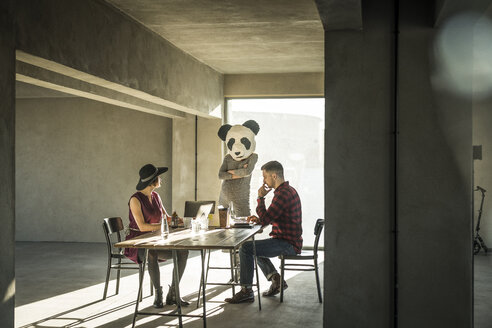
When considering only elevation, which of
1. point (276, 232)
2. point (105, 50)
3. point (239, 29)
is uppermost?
point (239, 29)

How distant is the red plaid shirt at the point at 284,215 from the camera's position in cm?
587

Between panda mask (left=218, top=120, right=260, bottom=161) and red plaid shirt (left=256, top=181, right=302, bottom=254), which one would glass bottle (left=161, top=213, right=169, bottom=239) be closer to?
red plaid shirt (left=256, top=181, right=302, bottom=254)

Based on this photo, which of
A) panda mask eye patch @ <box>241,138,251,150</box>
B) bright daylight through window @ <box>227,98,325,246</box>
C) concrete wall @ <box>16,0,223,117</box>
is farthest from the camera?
bright daylight through window @ <box>227,98,325,246</box>

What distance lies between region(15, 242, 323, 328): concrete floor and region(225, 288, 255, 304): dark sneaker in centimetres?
7

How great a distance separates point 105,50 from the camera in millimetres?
5766

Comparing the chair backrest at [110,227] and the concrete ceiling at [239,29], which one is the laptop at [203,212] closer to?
the chair backrest at [110,227]

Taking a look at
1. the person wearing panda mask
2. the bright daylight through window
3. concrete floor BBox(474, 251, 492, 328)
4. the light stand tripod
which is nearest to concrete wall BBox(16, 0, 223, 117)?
the person wearing panda mask

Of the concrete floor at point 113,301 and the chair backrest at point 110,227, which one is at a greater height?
the chair backrest at point 110,227

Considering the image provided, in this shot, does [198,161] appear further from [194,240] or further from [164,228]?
[194,240]

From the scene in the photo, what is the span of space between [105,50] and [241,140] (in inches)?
109

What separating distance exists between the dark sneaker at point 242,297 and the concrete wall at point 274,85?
482 cm

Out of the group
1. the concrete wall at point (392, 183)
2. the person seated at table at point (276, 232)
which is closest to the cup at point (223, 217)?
the person seated at table at point (276, 232)

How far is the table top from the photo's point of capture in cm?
450

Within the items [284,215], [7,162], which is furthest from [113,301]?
[7,162]
